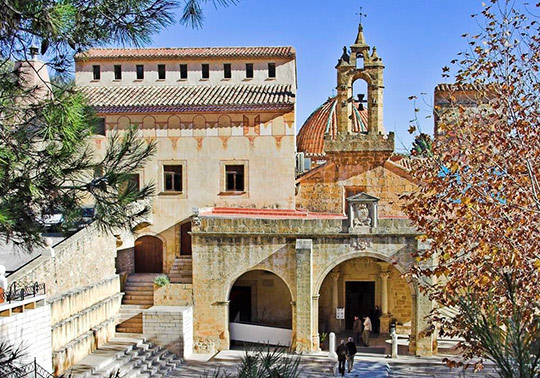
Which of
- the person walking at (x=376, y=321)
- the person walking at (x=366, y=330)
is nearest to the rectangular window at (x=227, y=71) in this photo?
the person walking at (x=376, y=321)

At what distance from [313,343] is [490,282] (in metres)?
A: 11.5

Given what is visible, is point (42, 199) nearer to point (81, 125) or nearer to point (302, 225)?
point (81, 125)

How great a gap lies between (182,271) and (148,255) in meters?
2.96

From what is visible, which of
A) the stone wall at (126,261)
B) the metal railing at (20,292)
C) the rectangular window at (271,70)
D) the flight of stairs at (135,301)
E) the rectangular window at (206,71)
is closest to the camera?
the metal railing at (20,292)

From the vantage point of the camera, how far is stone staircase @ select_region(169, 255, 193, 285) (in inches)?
895

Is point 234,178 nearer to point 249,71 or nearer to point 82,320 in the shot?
point 249,71

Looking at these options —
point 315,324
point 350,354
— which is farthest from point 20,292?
point 315,324

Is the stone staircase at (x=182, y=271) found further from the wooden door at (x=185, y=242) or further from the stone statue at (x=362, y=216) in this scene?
the stone statue at (x=362, y=216)

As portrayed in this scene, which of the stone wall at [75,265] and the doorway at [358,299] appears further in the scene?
the doorway at [358,299]

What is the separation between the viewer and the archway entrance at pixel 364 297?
23.9m

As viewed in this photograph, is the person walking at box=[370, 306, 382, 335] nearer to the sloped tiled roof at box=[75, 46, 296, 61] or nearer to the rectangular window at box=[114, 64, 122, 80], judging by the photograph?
the sloped tiled roof at box=[75, 46, 296, 61]

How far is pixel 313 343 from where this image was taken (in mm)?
21422

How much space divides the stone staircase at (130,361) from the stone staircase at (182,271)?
2.78 m

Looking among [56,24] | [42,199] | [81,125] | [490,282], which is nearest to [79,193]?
[42,199]
